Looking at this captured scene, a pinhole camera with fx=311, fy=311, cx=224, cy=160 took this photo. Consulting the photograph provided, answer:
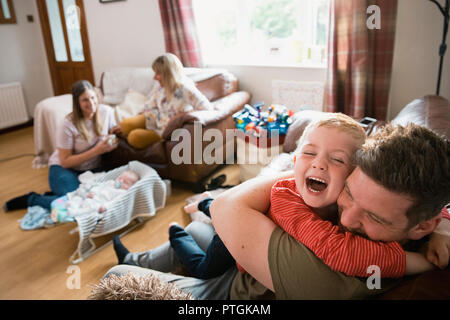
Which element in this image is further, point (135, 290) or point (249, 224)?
point (249, 224)

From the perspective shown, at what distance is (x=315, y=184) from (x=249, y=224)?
23cm

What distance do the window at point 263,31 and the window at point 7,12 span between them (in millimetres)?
2990

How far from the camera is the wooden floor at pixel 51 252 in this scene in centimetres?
175

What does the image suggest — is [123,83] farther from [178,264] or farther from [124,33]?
[178,264]

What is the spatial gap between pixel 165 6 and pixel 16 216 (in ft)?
8.55

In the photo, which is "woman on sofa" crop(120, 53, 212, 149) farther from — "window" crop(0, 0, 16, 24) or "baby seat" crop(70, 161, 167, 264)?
"window" crop(0, 0, 16, 24)

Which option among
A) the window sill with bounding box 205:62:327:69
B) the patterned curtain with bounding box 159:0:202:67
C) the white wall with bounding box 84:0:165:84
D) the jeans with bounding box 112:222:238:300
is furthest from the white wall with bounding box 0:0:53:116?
the jeans with bounding box 112:222:238:300

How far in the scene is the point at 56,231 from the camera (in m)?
2.27

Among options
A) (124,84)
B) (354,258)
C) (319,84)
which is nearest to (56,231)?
(124,84)

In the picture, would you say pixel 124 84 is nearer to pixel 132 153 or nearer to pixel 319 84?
pixel 132 153

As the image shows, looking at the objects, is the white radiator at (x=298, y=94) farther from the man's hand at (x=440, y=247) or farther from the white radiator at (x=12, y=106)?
the white radiator at (x=12, y=106)

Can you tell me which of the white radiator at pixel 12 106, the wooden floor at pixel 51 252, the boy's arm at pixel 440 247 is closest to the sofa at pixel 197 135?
the wooden floor at pixel 51 252

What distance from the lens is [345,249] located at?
2.12ft

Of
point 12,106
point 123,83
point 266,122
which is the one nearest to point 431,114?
point 266,122
